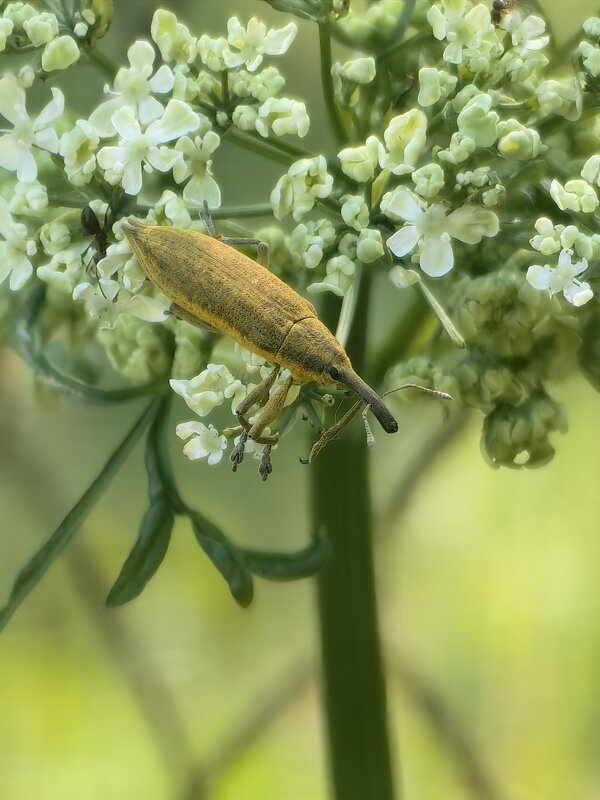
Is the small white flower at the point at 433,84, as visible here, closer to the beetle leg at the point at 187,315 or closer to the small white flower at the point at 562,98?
the small white flower at the point at 562,98

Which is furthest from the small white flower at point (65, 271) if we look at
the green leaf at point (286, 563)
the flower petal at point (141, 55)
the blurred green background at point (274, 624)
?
the blurred green background at point (274, 624)

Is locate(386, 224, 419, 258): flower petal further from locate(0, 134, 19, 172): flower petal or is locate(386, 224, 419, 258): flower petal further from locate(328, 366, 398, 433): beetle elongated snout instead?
locate(0, 134, 19, 172): flower petal

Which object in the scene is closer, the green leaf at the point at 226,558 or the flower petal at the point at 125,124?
the flower petal at the point at 125,124

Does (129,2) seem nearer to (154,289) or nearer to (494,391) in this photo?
(154,289)

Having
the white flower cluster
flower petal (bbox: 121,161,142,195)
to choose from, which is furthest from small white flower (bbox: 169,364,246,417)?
flower petal (bbox: 121,161,142,195)

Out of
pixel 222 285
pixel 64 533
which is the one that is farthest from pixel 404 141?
pixel 64 533

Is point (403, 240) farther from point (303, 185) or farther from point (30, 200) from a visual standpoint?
point (30, 200)

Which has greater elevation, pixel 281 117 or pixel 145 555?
pixel 281 117
